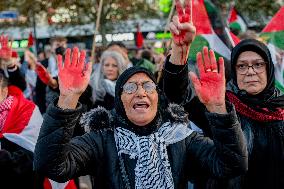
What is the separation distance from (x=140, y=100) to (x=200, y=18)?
286 cm

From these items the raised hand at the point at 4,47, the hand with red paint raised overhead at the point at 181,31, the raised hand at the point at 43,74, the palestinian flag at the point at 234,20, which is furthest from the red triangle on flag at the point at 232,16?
the hand with red paint raised overhead at the point at 181,31

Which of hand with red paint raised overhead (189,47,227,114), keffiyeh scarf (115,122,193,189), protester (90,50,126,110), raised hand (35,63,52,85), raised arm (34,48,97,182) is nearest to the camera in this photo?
raised arm (34,48,97,182)

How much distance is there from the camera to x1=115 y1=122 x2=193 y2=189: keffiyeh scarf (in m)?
2.85

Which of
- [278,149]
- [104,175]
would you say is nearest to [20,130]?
[104,175]

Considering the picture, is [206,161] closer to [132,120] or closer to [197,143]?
[197,143]

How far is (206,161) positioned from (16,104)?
7.17ft

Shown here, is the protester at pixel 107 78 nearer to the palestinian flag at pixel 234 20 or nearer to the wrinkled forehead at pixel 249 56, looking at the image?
the wrinkled forehead at pixel 249 56

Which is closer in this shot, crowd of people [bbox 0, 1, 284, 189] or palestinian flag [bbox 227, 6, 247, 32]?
crowd of people [bbox 0, 1, 284, 189]

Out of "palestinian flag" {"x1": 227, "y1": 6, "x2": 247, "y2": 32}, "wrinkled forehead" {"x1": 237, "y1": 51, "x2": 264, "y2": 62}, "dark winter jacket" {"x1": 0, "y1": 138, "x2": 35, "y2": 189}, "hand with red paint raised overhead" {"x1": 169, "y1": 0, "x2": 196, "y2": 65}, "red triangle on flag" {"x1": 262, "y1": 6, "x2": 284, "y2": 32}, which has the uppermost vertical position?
"palestinian flag" {"x1": 227, "y1": 6, "x2": 247, "y2": 32}

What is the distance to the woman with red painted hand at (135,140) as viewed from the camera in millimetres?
2662

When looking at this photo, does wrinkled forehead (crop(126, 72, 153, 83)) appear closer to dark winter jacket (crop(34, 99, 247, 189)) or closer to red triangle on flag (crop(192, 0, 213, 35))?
dark winter jacket (crop(34, 99, 247, 189))

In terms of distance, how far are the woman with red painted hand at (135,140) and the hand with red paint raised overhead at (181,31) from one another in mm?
299

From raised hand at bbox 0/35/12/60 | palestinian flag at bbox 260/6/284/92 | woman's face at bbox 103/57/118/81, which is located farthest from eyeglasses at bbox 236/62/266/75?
raised hand at bbox 0/35/12/60

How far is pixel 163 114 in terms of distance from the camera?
121 inches
